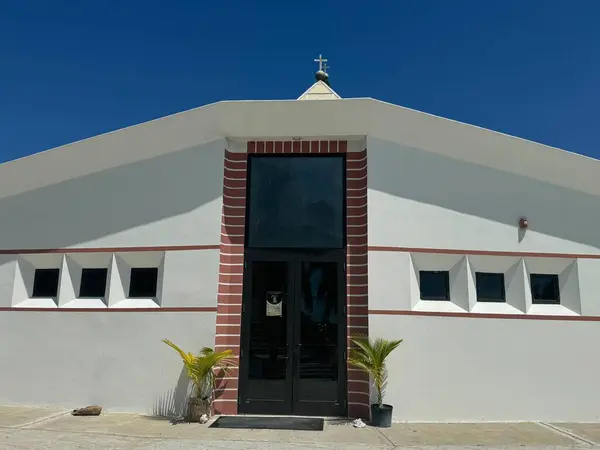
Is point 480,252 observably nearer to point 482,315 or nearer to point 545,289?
point 482,315

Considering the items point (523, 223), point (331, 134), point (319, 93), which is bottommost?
point (523, 223)

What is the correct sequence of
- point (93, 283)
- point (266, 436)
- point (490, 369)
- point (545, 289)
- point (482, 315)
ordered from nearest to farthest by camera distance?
point (266, 436), point (490, 369), point (482, 315), point (545, 289), point (93, 283)

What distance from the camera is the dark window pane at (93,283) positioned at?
9344 mm

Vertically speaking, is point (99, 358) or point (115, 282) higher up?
point (115, 282)

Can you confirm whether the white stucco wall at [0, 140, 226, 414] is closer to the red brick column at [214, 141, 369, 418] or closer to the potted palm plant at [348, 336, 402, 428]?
the red brick column at [214, 141, 369, 418]

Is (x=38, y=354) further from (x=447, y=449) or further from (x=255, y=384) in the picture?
(x=447, y=449)

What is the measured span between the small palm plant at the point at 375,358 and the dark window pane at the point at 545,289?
9.26 ft

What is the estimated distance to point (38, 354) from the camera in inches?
361

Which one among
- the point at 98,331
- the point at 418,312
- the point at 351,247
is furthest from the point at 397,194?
the point at 98,331

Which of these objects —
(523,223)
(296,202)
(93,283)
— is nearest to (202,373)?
(93,283)

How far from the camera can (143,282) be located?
9164mm

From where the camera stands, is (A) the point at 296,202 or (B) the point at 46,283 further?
(B) the point at 46,283

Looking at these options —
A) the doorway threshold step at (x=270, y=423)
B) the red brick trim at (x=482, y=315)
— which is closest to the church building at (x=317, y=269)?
the red brick trim at (x=482, y=315)

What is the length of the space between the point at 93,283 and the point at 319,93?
7.46m
